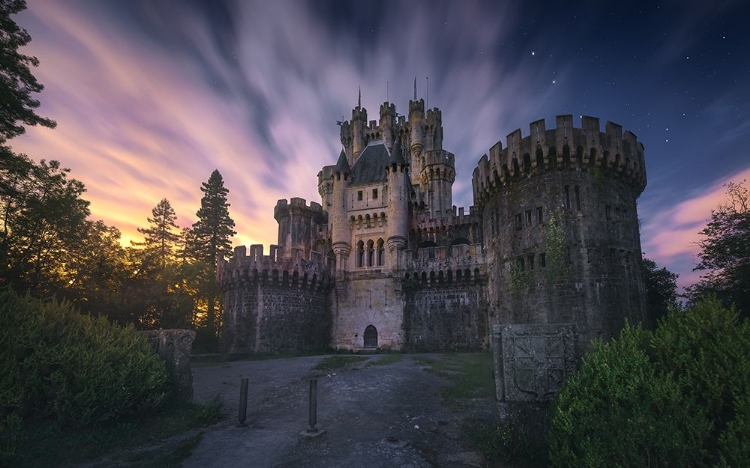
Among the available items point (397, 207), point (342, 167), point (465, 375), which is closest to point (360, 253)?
point (397, 207)

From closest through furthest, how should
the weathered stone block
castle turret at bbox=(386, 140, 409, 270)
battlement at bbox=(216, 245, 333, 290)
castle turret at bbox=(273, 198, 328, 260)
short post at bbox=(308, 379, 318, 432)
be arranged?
1. the weathered stone block
2. short post at bbox=(308, 379, 318, 432)
3. battlement at bbox=(216, 245, 333, 290)
4. castle turret at bbox=(386, 140, 409, 270)
5. castle turret at bbox=(273, 198, 328, 260)

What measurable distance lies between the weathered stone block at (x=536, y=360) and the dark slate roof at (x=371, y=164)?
90.5 ft

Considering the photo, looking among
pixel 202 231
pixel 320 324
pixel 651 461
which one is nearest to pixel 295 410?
pixel 651 461

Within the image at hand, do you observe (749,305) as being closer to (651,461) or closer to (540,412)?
(540,412)

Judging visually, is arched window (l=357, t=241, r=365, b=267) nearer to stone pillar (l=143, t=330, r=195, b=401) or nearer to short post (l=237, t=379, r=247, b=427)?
stone pillar (l=143, t=330, r=195, b=401)

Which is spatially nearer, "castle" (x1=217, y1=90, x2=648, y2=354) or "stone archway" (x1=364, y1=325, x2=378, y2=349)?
"castle" (x1=217, y1=90, x2=648, y2=354)

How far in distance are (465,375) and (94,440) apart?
541 inches

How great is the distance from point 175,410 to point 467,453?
26.9 feet

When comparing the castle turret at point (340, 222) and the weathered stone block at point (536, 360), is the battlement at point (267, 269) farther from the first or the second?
the weathered stone block at point (536, 360)

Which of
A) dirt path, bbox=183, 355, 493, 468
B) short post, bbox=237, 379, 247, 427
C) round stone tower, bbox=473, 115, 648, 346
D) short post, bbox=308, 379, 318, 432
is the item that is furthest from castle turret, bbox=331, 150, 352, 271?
short post, bbox=308, 379, 318, 432

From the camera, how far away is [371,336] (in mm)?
31828

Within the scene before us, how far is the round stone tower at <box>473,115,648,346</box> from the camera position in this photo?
19.6m

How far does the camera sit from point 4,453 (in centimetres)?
666

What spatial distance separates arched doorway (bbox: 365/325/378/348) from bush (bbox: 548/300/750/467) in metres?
25.8
